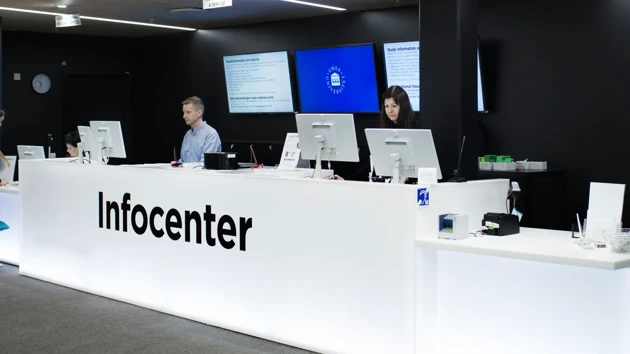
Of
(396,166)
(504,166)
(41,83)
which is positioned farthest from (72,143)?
(41,83)

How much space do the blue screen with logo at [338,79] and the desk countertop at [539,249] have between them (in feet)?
17.4

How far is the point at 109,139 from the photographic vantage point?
22.9ft

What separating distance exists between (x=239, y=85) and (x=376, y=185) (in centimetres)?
725

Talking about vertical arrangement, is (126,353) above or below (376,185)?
below

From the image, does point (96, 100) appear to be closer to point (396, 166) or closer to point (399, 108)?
point (399, 108)

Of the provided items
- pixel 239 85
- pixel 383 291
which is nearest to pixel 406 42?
pixel 239 85

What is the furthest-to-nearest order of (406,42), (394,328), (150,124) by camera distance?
1. (150,124)
2. (406,42)
3. (394,328)

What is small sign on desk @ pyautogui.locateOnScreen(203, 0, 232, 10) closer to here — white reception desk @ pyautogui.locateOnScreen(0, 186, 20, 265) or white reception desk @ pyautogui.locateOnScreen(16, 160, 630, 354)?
white reception desk @ pyautogui.locateOnScreen(16, 160, 630, 354)

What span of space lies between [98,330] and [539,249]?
2971 mm

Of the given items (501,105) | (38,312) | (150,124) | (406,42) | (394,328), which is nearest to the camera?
(394,328)

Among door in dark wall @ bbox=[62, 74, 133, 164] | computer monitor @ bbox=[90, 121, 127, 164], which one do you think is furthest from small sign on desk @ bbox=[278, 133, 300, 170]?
door in dark wall @ bbox=[62, 74, 133, 164]

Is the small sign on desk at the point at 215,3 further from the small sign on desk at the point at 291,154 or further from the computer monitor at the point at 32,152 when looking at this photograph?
the computer monitor at the point at 32,152

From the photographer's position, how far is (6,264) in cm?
766

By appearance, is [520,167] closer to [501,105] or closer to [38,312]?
[501,105]
